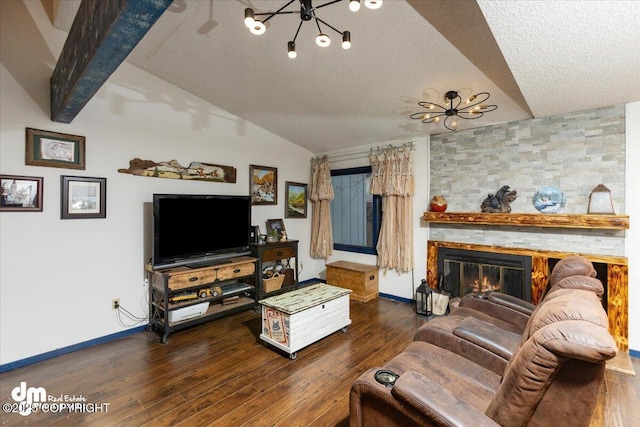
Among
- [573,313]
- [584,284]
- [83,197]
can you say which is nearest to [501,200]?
[584,284]

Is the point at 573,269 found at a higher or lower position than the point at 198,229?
lower

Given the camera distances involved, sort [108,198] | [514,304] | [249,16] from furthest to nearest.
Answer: [108,198], [514,304], [249,16]

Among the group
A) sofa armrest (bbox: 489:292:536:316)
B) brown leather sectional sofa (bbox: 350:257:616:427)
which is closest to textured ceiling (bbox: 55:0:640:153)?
brown leather sectional sofa (bbox: 350:257:616:427)

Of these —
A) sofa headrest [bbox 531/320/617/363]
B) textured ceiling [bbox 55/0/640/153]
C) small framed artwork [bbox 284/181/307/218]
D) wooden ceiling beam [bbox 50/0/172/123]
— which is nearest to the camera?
sofa headrest [bbox 531/320/617/363]

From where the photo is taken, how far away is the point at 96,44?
1.58 m

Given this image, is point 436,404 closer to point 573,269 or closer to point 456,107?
point 573,269

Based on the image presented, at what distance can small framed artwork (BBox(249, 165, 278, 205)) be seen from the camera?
4.33 metres

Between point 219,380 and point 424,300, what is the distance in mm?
2530

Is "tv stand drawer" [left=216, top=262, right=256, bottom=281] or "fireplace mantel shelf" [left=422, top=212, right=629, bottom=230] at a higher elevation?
"fireplace mantel shelf" [left=422, top=212, right=629, bottom=230]

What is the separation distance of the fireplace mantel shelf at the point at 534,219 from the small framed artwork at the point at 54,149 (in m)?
3.88

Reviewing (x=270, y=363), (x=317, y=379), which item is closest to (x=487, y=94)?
(x=317, y=379)

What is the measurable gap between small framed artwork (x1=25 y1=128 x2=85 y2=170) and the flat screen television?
2.53 feet

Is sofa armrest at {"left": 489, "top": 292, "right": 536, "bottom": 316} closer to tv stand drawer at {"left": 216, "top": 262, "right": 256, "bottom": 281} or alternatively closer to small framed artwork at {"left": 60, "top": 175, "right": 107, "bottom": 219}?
tv stand drawer at {"left": 216, "top": 262, "right": 256, "bottom": 281}

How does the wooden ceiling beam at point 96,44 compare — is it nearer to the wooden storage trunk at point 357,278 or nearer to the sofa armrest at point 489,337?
the sofa armrest at point 489,337
